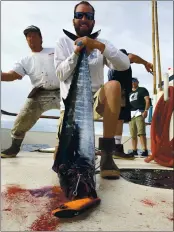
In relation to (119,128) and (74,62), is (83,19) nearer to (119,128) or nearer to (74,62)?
(74,62)

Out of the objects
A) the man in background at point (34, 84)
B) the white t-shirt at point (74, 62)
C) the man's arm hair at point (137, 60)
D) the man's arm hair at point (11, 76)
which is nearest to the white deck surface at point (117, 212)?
the white t-shirt at point (74, 62)

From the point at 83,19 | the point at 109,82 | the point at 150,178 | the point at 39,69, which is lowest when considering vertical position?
the point at 150,178

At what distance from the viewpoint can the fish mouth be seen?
4.83 feet

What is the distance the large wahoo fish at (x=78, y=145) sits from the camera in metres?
1.55

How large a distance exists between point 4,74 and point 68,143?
231 cm

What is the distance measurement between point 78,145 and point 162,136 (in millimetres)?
2130

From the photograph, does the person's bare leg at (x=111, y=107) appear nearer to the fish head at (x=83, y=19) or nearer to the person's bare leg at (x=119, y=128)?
the fish head at (x=83, y=19)

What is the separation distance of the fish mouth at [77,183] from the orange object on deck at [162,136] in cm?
182

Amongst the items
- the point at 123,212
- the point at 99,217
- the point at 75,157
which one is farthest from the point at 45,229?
the point at 75,157

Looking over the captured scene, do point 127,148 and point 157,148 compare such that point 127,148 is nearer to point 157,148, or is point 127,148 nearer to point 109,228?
point 157,148

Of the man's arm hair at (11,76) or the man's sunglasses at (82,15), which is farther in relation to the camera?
the man's arm hair at (11,76)

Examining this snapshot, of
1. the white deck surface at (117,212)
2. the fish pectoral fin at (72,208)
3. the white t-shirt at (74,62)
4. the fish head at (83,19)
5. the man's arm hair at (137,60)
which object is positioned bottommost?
the white deck surface at (117,212)

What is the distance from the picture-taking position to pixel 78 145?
1.67 meters

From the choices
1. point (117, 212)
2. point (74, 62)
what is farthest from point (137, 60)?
point (117, 212)
